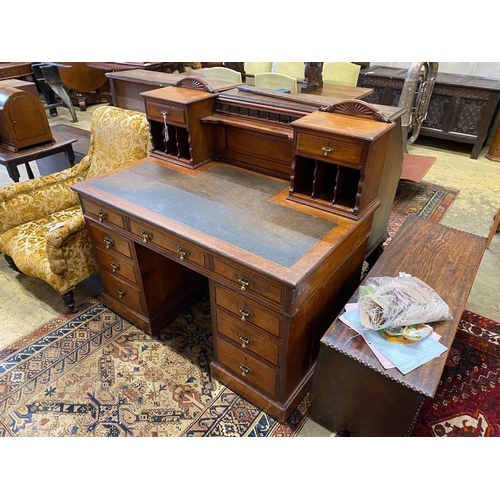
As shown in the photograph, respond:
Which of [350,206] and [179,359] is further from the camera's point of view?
[179,359]

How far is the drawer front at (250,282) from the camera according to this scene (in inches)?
53.5

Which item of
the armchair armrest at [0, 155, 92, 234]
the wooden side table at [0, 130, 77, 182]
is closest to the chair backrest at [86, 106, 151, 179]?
the armchair armrest at [0, 155, 92, 234]

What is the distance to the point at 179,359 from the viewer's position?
2049 millimetres

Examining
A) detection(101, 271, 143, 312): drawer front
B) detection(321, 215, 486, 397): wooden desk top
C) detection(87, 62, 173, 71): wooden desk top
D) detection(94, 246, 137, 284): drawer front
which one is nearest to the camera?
detection(321, 215, 486, 397): wooden desk top

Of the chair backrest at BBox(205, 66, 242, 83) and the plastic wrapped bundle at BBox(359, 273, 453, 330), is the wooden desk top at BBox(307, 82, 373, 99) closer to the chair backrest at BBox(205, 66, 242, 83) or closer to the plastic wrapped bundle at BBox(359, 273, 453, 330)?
the chair backrest at BBox(205, 66, 242, 83)

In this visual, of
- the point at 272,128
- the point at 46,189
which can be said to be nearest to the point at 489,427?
the point at 272,128

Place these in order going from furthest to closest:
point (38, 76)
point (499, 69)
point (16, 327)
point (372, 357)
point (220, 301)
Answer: point (38, 76)
point (499, 69)
point (16, 327)
point (220, 301)
point (372, 357)

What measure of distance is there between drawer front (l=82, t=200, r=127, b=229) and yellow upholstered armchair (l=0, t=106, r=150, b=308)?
0.56 feet

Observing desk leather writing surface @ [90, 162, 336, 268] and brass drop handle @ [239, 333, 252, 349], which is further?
brass drop handle @ [239, 333, 252, 349]

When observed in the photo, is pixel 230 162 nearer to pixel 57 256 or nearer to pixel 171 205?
pixel 171 205

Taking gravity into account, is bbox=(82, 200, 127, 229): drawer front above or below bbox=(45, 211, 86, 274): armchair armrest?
above

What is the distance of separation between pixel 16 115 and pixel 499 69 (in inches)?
185

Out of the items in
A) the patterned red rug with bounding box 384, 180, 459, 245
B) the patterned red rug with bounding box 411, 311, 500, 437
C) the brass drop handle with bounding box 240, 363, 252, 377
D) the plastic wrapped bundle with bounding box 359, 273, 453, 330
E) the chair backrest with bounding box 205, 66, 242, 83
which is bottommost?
the patterned red rug with bounding box 411, 311, 500, 437

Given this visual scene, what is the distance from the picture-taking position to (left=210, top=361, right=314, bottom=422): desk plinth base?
171 cm
